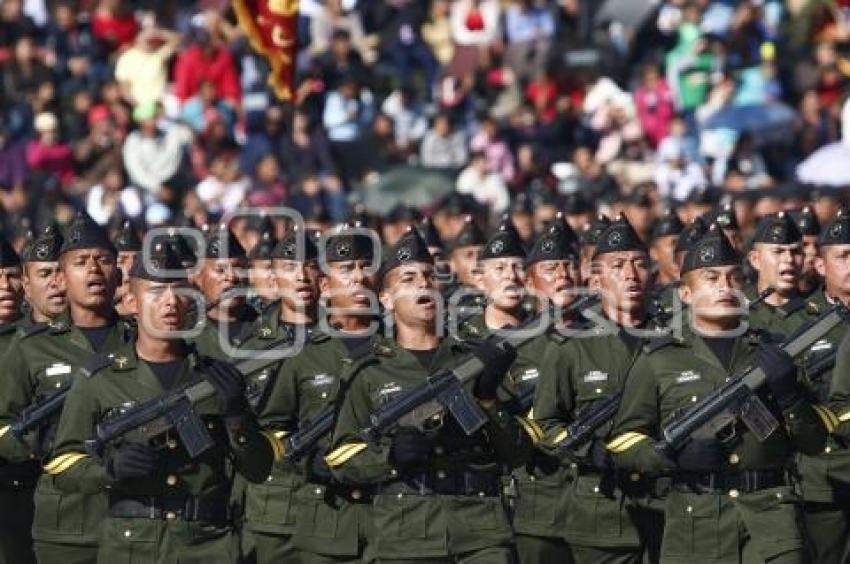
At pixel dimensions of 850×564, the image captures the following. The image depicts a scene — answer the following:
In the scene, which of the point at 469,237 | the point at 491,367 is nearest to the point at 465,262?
the point at 469,237

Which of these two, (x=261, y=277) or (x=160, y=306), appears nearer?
(x=160, y=306)

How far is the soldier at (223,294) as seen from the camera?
16219 millimetres

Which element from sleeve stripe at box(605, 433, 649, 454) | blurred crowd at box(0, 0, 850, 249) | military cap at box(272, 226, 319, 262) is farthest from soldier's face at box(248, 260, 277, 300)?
blurred crowd at box(0, 0, 850, 249)

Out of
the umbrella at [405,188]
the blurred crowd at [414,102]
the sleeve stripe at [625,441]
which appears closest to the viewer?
the sleeve stripe at [625,441]

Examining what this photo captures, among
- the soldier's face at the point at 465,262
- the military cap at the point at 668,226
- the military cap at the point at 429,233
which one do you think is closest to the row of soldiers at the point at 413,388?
the soldier's face at the point at 465,262

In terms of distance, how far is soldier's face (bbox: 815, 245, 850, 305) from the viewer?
15.5m

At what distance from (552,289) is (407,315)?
3.18m

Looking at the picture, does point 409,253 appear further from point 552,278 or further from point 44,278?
point 44,278

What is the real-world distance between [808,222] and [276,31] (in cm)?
520

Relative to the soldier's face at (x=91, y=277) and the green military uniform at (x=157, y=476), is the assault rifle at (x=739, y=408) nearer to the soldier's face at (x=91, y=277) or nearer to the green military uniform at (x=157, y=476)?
the green military uniform at (x=157, y=476)

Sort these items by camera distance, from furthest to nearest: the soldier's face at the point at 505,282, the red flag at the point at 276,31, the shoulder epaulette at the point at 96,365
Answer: the red flag at the point at 276,31 → the soldier's face at the point at 505,282 → the shoulder epaulette at the point at 96,365

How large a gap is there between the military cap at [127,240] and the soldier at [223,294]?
1.47ft

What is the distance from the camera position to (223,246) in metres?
18.0

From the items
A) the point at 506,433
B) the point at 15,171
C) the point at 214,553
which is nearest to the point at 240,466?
the point at 214,553
